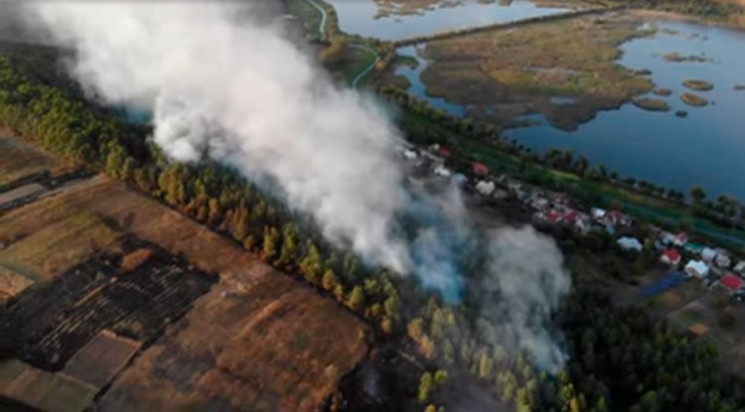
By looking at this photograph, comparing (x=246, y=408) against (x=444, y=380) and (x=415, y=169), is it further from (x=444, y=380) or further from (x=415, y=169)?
(x=415, y=169)

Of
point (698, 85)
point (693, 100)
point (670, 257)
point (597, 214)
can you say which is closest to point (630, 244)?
point (670, 257)

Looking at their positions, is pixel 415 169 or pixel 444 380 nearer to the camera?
pixel 444 380

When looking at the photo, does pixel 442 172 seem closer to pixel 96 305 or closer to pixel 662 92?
pixel 96 305

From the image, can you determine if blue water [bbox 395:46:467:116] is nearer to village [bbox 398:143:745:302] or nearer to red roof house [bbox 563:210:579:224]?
village [bbox 398:143:745:302]

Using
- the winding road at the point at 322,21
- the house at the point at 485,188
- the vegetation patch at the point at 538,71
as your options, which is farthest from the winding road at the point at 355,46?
the house at the point at 485,188

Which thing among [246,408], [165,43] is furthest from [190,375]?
[165,43]

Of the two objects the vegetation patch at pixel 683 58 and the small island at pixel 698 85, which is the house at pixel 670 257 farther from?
the vegetation patch at pixel 683 58
